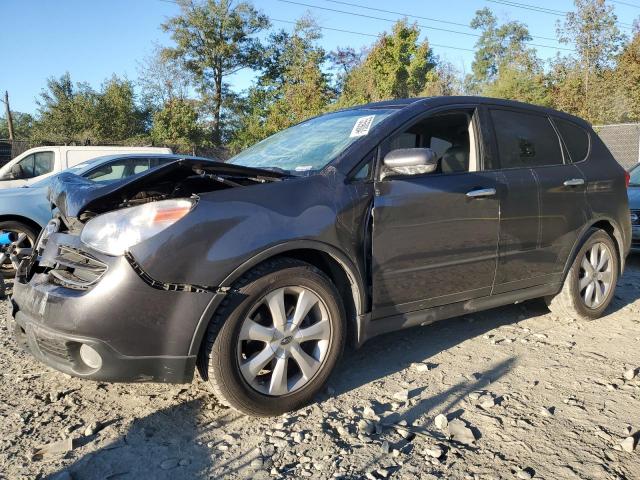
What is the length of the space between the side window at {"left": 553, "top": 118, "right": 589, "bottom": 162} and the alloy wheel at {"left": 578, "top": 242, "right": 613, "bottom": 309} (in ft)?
2.52

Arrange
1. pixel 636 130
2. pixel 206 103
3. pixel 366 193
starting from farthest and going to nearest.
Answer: pixel 206 103, pixel 636 130, pixel 366 193

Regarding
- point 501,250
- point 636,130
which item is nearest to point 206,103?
point 636,130

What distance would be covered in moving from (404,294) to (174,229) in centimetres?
144

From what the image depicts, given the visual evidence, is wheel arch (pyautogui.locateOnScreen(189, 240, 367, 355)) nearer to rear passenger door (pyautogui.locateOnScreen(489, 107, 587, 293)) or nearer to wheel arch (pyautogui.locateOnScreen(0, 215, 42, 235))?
rear passenger door (pyautogui.locateOnScreen(489, 107, 587, 293))

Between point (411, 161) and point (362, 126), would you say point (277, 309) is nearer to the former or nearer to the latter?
point (411, 161)

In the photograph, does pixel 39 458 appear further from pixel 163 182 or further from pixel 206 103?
pixel 206 103

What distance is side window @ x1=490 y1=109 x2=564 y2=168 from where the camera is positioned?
12.7 ft

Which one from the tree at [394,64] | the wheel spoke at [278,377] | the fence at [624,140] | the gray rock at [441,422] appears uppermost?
the tree at [394,64]

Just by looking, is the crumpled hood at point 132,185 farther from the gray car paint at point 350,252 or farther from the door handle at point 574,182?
the door handle at point 574,182

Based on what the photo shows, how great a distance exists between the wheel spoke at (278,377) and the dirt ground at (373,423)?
16 cm

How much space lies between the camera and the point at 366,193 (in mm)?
3047

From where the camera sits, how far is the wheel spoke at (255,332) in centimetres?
265

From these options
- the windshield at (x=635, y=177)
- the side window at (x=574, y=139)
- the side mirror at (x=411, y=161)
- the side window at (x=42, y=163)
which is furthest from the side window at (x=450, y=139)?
the side window at (x=42, y=163)

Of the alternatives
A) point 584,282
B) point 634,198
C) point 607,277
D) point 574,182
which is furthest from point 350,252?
point 634,198
